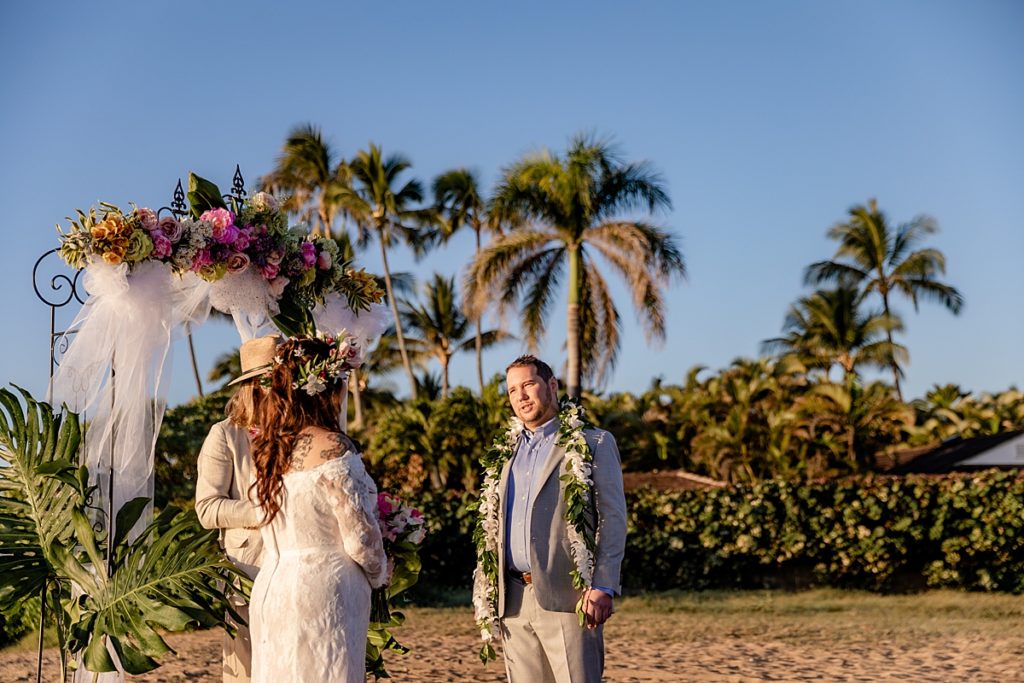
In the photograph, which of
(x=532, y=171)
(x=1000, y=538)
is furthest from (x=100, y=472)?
(x=532, y=171)

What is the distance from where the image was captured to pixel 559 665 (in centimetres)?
468

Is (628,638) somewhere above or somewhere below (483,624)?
below

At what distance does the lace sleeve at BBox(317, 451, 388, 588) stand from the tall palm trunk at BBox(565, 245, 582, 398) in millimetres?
18858

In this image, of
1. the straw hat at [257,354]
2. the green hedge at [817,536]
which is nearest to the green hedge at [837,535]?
the green hedge at [817,536]

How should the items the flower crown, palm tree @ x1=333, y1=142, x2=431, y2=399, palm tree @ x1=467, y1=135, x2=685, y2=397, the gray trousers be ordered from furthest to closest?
palm tree @ x1=333, y1=142, x2=431, y2=399
palm tree @ x1=467, y1=135, x2=685, y2=397
the gray trousers
the flower crown

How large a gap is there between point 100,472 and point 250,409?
150 cm

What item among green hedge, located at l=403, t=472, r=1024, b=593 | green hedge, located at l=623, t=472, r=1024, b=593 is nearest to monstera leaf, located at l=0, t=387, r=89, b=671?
green hedge, located at l=403, t=472, r=1024, b=593

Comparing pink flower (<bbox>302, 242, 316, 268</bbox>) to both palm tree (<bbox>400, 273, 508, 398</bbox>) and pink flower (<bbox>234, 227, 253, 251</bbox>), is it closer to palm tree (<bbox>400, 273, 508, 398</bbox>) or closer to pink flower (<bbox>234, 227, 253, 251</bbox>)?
pink flower (<bbox>234, 227, 253, 251</bbox>)

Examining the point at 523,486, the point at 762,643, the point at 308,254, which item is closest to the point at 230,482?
the point at 523,486

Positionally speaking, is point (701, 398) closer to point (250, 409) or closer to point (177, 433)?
point (177, 433)

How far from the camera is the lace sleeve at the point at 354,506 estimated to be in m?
4.12

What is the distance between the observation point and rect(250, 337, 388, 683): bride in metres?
4.15

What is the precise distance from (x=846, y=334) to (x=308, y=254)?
112ft

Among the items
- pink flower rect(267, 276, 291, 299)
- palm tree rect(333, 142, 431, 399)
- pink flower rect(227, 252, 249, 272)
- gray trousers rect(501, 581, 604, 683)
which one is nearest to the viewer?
gray trousers rect(501, 581, 604, 683)
